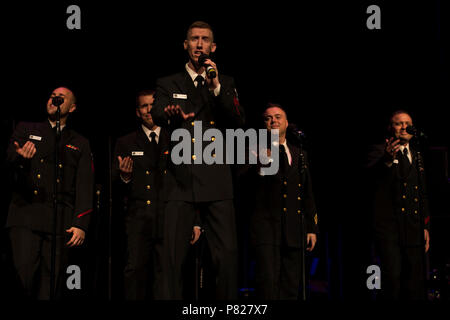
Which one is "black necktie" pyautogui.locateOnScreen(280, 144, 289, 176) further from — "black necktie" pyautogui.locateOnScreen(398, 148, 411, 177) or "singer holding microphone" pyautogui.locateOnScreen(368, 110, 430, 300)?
"black necktie" pyautogui.locateOnScreen(398, 148, 411, 177)

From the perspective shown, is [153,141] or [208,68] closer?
[208,68]

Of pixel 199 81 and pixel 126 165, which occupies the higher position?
pixel 199 81

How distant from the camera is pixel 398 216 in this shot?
528 cm

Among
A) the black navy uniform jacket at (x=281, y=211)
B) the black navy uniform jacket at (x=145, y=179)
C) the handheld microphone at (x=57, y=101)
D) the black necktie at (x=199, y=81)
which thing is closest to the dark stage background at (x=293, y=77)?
the black navy uniform jacket at (x=145, y=179)

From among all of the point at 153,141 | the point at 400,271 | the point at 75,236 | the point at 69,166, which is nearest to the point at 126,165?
the point at 153,141

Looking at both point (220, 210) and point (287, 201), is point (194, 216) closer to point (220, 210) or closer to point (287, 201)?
point (220, 210)

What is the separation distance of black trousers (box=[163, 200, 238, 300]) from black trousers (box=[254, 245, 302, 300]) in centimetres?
126

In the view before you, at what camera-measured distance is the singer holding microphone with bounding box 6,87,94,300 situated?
4.19 meters

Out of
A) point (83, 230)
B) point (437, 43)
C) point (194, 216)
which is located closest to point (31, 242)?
point (83, 230)

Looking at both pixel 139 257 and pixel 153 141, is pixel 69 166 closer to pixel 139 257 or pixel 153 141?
pixel 153 141

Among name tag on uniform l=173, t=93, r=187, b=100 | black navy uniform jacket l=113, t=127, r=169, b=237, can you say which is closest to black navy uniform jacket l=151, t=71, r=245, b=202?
name tag on uniform l=173, t=93, r=187, b=100

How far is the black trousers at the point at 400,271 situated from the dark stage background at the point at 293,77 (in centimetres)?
54

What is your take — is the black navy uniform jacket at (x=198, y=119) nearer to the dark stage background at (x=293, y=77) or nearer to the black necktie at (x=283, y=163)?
the black necktie at (x=283, y=163)

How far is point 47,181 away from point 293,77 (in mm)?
3118
